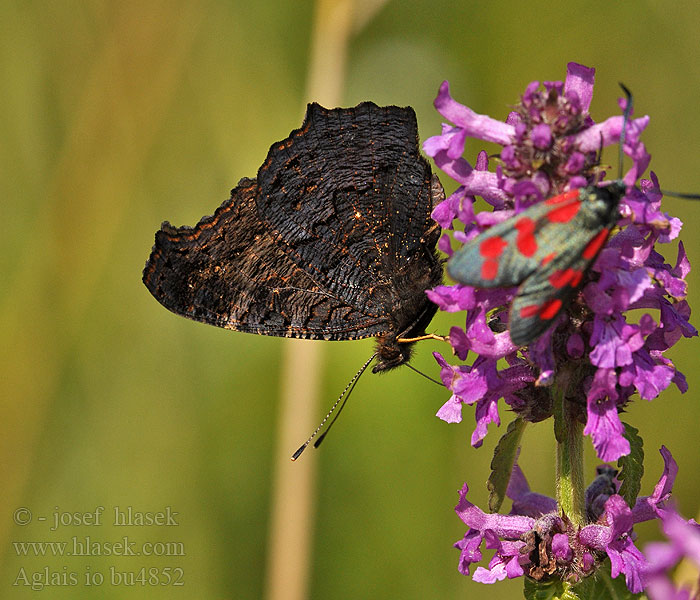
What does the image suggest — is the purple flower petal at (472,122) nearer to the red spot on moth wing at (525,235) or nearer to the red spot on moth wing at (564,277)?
the red spot on moth wing at (525,235)

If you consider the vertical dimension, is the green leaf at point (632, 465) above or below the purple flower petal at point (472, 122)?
below

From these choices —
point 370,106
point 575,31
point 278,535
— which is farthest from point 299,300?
point 575,31

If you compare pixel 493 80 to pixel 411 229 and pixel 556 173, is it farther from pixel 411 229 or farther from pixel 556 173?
pixel 556 173

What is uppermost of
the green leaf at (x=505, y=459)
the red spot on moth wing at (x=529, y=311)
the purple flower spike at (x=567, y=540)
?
the red spot on moth wing at (x=529, y=311)

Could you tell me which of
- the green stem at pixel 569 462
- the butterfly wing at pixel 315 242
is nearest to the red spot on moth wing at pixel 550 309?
the green stem at pixel 569 462

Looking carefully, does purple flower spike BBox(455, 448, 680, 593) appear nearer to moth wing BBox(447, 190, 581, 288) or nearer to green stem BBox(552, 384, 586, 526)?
green stem BBox(552, 384, 586, 526)

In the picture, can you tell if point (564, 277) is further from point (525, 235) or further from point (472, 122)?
point (472, 122)
